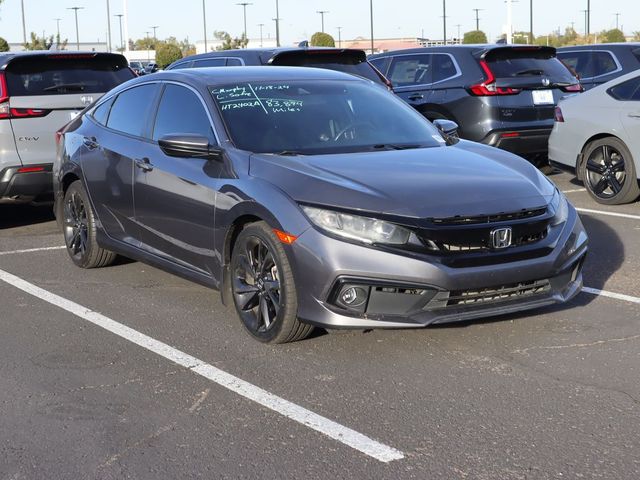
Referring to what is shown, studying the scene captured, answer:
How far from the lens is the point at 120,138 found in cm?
700

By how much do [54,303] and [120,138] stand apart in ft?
4.05

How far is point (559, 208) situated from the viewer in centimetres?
567

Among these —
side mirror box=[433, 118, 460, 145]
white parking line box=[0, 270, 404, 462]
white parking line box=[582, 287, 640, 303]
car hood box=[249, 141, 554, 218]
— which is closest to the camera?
white parking line box=[0, 270, 404, 462]

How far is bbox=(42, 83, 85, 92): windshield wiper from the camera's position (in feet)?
31.5

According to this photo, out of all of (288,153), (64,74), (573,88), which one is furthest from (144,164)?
(573,88)

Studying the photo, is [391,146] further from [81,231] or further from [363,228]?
[81,231]

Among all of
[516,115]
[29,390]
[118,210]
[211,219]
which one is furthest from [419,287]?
[516,115]

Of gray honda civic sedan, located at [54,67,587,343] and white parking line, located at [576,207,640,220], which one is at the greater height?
gray honda civic sedan, located at [54,67,587,343]

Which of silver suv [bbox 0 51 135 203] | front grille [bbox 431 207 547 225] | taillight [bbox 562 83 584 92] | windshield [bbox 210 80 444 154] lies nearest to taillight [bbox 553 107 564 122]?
taillight [bbox 562 83 584 92]

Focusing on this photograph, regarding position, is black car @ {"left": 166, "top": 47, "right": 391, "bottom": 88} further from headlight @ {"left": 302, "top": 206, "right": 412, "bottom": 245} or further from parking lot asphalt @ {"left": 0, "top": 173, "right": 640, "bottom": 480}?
headlight @ {"left": 302, "top": 206, "right": 412, "bottom": 245}

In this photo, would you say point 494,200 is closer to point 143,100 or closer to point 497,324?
point 497,324

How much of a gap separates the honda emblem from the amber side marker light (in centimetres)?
103

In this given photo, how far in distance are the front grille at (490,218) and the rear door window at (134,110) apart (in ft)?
8.29

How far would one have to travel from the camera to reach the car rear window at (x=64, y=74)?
950 cm
